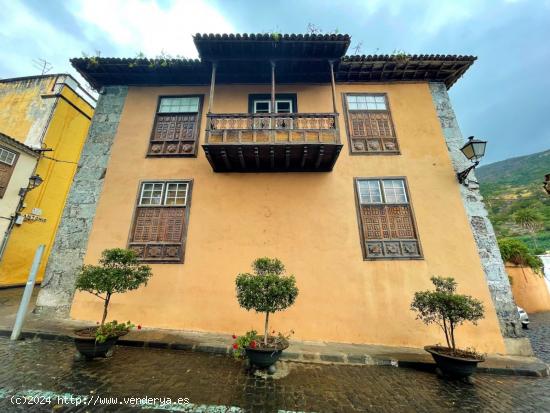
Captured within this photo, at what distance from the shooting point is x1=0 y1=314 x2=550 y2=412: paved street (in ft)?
11.5

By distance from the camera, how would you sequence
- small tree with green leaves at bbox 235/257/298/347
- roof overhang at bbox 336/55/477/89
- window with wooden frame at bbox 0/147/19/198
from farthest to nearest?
window with wooden frame at bbox 0/147/19/198
roof overhang at bbox 336/55/477/89
small tree with green leaves at bbox 235/257/298/347

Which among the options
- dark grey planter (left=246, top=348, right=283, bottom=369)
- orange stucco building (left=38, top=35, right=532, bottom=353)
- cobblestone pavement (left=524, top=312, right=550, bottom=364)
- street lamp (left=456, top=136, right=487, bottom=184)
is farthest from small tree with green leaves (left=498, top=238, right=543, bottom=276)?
dark grey planter (left=246, top=348, right=283, bottom=369)

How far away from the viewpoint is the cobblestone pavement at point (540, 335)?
22.0 ft

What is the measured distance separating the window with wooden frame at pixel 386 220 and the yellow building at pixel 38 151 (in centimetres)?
1537

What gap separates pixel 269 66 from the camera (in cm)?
862

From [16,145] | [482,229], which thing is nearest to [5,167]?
[16,145]

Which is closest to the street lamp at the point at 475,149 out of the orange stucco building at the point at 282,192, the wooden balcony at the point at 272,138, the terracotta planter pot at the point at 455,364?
the orange stucco building at the point at 282,192

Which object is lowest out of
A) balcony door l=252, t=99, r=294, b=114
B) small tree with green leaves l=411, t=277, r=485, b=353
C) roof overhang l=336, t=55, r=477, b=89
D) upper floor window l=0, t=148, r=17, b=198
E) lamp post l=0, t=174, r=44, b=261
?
small tree with green leaves l=411, t=277, r=485, b=353

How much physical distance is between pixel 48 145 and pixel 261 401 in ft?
55.7

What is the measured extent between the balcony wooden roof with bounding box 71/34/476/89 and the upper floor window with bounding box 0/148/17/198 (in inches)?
254

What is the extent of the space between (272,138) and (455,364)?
7.03 m

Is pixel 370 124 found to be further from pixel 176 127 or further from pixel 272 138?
pixel 176 127

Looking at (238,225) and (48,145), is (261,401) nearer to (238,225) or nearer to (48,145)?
(238,225)

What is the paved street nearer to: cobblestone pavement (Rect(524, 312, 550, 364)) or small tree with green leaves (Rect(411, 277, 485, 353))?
small tree with green leaves (Rect(411, 277, 485, 353))
